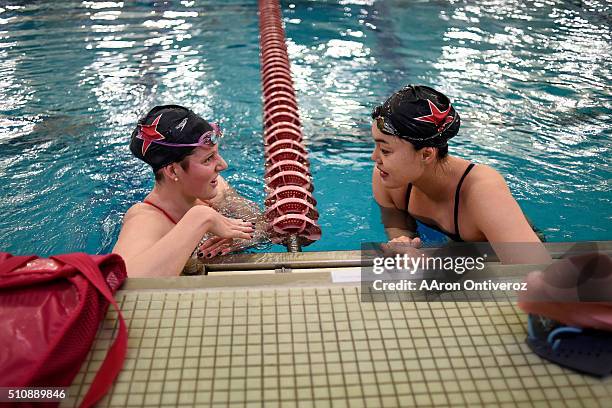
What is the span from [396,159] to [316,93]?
11.7ft

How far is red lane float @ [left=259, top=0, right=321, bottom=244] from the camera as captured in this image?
9.49 feet

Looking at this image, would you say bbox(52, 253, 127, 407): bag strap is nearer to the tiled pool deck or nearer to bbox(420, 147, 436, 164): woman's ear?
the tiled pool deck

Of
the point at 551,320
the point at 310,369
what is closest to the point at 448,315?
the point at 551,320

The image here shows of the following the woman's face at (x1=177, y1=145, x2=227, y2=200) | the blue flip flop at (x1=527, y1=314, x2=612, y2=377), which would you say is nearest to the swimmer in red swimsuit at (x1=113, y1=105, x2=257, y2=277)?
the woman's face at (x1=177, y1=145, x2=227, y2=200)

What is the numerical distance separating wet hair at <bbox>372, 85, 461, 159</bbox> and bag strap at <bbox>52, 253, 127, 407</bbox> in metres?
1.58

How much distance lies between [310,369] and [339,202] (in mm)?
3171

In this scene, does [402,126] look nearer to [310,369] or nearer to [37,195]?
[310,369]

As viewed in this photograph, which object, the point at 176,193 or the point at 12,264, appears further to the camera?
the point at 176,193

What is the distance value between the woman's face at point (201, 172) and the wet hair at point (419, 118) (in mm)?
857

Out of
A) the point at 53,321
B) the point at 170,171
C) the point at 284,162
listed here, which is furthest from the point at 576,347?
the point at 284,162

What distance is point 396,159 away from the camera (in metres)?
2.68

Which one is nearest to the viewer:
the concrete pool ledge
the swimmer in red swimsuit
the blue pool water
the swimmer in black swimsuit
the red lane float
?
the concrete pool ledge

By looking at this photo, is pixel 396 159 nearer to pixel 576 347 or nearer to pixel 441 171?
pixel 441 171

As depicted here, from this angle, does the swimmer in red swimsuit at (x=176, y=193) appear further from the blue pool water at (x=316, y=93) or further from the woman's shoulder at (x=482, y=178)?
the blue pool water at (x=316, y=93)
